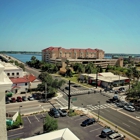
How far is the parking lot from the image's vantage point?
25.2 m

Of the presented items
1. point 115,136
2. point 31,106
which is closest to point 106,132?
point 115,136

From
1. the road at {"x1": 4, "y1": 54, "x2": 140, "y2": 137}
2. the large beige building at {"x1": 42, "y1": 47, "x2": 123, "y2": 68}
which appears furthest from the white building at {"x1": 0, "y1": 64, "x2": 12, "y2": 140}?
the large beige building at {"x1": 42, "y1": 47, "x2": 123, "y2": 68}

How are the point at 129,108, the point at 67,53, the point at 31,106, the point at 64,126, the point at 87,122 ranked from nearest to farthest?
the point at 64,126 < the point at 87,122 < the point at 129,108 < the point at 31,106 < the point at 67,53

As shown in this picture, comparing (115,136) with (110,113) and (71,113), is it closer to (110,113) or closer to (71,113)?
(110,113)

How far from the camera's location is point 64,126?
28391mm

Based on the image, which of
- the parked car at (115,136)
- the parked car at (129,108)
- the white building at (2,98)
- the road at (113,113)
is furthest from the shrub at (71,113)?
the white building at (2,98)

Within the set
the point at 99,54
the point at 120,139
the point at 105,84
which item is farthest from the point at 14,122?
the point at 99,54

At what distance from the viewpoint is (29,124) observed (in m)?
28.9

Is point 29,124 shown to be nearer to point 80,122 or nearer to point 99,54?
point 80,122

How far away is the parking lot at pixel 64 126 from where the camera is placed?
25206mm

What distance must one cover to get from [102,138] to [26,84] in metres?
33.1

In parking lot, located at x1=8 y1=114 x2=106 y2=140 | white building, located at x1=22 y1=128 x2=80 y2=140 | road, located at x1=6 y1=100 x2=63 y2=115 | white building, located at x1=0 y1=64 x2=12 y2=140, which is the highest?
white building, located at x1=0 y1=64 x2=12 y2=140

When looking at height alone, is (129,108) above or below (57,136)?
below

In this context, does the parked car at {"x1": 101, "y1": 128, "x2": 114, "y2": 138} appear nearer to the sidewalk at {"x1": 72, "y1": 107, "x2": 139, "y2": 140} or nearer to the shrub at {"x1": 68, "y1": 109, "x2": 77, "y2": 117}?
the sidewalk at {"x1": 72, "y1": 107, "x2": 139, "y2": 140}
